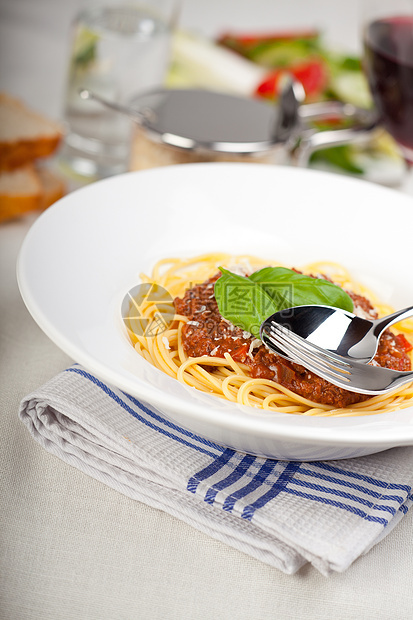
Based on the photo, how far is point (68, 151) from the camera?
2.81 m

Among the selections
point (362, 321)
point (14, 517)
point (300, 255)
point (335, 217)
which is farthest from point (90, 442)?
point (335, 217)

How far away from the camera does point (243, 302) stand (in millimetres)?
1541

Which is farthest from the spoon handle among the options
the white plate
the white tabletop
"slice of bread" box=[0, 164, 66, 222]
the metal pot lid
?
"slice of bread" box=[0, 164, 66, 222]

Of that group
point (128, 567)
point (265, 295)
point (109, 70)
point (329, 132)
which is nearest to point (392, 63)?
point (329, 132)

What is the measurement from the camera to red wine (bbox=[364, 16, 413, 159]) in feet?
7.50

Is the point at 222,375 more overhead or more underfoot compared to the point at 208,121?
more underfoot

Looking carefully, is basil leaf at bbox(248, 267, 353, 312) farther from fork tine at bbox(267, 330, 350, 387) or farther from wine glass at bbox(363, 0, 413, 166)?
wine glass at bbox(363, 0, 413, 166)

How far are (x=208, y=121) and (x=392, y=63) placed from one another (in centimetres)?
65

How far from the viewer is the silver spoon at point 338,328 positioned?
1555mm

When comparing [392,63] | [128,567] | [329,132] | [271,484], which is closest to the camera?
[128,567]

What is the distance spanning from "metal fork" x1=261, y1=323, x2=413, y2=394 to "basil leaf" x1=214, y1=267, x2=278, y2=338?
45mm

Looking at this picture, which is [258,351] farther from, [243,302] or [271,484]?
[271,484]

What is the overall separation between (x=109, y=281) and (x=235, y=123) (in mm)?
1003

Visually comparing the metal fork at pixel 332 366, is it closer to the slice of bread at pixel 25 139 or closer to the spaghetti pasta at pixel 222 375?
the spaghetti pasta at pixel 222 375
